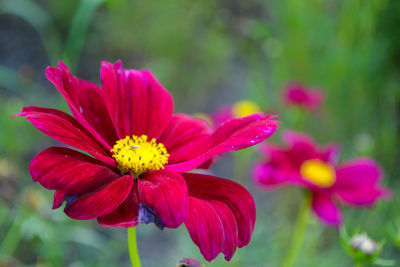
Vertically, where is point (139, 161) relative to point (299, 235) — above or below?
above

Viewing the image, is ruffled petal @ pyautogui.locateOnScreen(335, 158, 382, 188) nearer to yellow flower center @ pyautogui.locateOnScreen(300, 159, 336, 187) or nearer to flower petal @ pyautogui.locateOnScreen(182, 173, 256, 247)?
yellow flower center @ pyautogui.locateOnScreen(300, 159, 336, 187)

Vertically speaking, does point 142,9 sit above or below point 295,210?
above

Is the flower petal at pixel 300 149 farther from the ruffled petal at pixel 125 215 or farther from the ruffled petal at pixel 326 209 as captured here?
the ruffled petal at pixel 125 215

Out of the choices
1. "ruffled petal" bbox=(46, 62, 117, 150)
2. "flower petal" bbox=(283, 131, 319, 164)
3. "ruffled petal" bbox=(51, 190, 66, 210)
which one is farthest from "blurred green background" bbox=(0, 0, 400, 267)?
"ruffled petal" bbox=(51, 190, 66, 210)

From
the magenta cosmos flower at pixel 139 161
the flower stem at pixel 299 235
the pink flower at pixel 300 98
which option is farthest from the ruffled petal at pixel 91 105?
the pink flower at pixel 300 98

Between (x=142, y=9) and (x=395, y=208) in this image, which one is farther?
(x=142, y=9)

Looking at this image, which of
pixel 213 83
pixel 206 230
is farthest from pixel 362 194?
pixel 213 83

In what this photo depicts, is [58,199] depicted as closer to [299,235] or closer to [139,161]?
[139,161]

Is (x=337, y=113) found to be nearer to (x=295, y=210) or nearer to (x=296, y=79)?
(x=296, y=79)

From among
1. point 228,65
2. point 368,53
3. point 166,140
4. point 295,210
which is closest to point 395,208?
point 295,210
